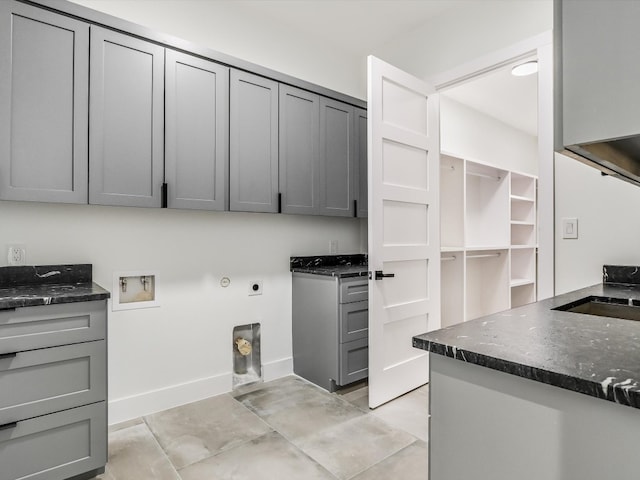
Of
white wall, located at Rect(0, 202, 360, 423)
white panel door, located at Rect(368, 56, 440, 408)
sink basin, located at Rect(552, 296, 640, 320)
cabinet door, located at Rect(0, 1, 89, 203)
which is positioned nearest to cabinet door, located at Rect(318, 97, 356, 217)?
white wall, located at Rect(0, 202, 360, 423)

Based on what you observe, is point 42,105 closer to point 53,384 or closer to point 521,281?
point 53,384

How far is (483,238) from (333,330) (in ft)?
8.58

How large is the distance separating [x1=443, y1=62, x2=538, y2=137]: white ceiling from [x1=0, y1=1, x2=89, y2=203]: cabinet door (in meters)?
3.01

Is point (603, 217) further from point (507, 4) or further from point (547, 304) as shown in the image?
point (507, 4)

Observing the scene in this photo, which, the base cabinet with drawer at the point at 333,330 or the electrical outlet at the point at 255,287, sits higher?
the electrical outlet at the point at 255,287

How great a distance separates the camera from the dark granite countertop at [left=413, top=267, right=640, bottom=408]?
714 mm

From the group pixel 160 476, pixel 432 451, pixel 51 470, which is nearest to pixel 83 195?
pixel 51 470

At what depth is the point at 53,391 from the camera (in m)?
1.63

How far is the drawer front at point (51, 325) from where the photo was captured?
1552 mm

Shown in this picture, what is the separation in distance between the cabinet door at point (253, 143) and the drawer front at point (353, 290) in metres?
0.74

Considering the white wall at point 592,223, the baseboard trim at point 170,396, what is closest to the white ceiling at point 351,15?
the white wall at point 592,223

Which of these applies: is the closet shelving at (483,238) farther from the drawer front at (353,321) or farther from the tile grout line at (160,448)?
the tile grout line at (160,448)

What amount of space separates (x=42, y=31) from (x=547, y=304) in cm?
259

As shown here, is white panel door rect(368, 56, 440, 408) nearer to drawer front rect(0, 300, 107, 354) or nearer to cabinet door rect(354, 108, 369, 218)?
cabinet door rect(354, 108, 369, 218)
